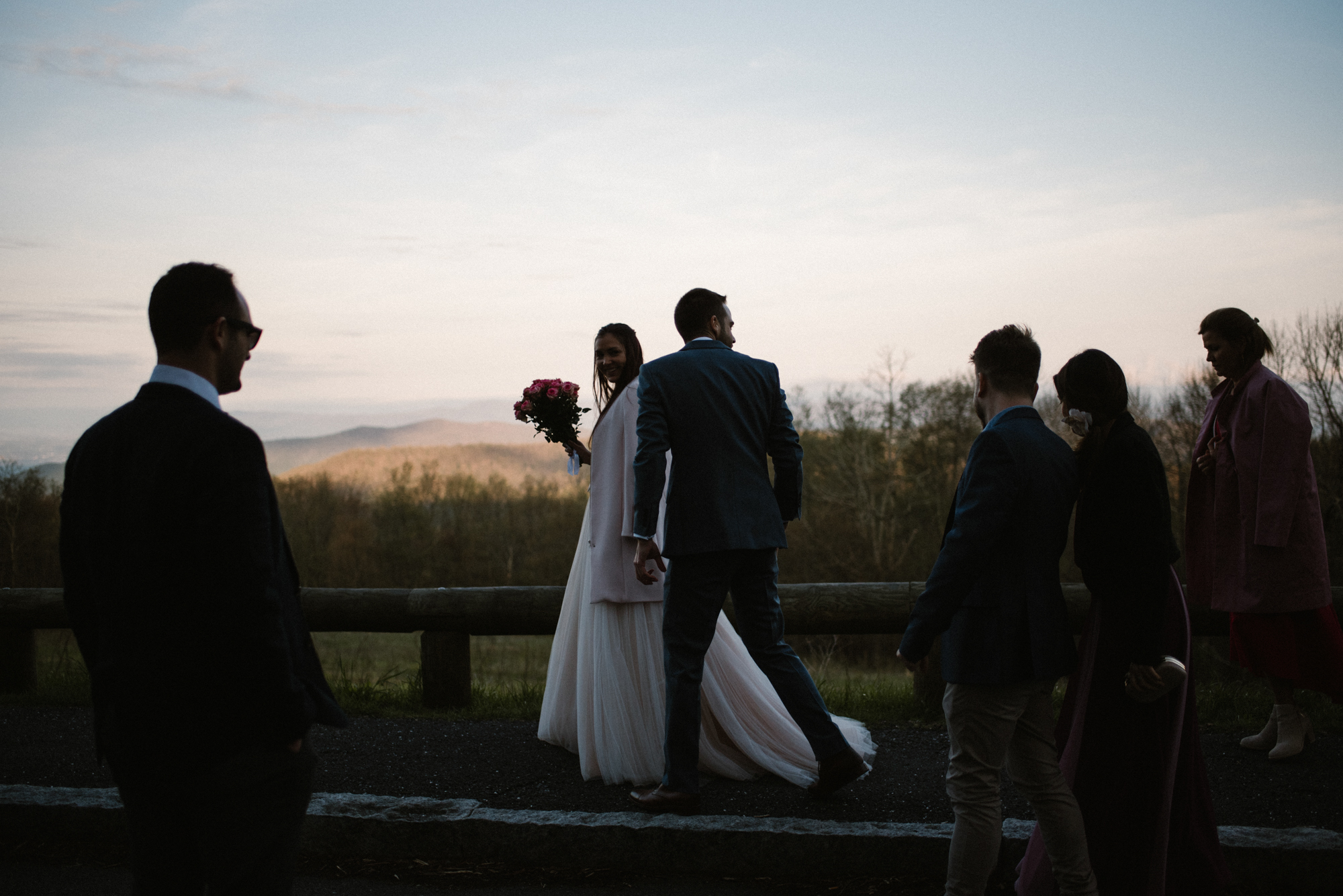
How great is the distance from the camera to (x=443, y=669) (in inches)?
240

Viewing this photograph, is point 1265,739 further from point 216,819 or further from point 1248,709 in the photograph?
point 216,819

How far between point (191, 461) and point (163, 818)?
705 mm

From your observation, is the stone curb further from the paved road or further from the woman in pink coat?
the woman in pink coat

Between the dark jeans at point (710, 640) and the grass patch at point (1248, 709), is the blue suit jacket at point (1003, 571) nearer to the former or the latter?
the dark jeans at point (710, 640)

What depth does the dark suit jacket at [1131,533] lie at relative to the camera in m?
2.76

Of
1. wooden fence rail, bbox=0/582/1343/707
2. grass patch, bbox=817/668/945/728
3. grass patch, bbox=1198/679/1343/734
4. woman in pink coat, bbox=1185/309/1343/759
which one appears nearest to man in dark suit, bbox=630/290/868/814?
wooden fence rail, bbox=0/582/1343/707

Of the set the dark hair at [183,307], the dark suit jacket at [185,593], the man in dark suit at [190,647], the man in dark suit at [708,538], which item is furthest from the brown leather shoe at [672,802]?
the dark hair at [183,307]

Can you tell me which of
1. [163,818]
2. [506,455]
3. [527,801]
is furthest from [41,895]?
[506,455]

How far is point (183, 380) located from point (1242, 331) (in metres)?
4.43

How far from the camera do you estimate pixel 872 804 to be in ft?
13.1

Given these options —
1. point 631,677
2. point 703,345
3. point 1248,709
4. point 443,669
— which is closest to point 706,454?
point 703,345

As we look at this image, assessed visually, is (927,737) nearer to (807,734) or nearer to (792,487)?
(807,734)

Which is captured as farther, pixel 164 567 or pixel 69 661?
pixel 69 661

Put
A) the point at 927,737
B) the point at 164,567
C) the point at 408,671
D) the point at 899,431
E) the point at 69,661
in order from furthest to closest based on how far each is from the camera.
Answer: the point at 899,431, the point at 69,661, the point at 408,671, the point at 927,737, the point at 164,567
